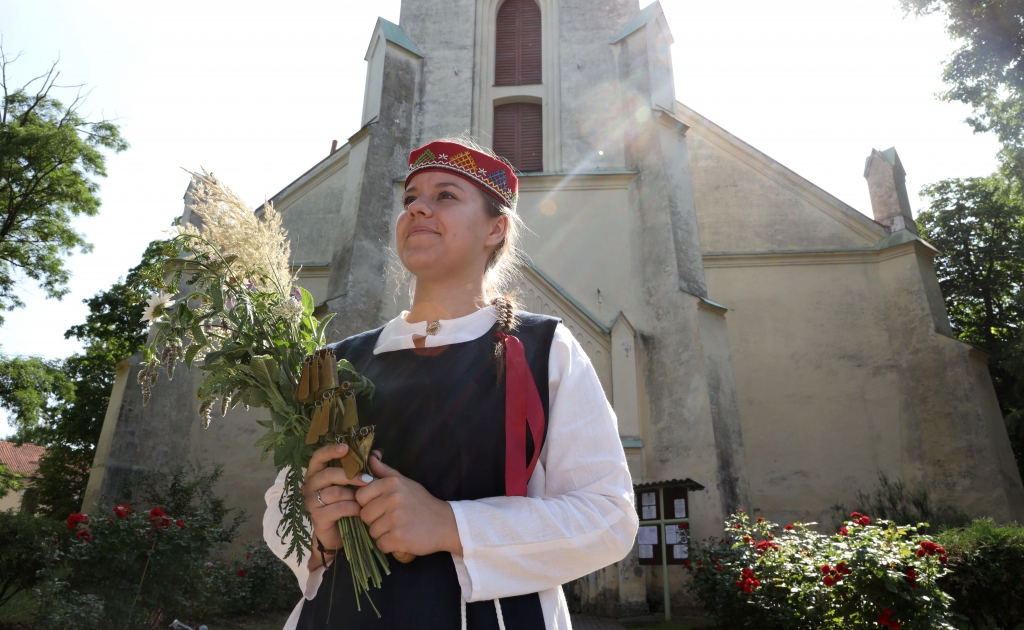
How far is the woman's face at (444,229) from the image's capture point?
1962 mm

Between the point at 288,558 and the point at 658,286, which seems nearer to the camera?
the point at 288,558

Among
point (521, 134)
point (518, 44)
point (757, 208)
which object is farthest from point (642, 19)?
point (757, 208)

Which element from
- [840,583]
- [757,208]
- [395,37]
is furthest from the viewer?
[757,208]

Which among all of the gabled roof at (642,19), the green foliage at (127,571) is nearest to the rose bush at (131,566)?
the green foliage at (127,571)

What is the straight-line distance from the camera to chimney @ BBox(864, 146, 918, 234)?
49.9ft

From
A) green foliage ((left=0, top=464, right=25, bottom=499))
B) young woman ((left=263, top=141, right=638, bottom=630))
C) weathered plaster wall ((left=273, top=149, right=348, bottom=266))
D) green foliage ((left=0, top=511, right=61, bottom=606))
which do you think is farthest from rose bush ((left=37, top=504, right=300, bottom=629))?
green foliage ((left=0, top=464, right=25, bottom=499))

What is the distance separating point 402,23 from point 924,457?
579 inches

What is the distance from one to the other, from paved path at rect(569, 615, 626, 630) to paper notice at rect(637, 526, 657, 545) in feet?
4.16

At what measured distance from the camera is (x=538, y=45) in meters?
16.6

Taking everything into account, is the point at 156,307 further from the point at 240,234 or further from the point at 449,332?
the point at 449,332

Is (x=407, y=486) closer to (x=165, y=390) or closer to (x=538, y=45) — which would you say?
(x=165, y=390)

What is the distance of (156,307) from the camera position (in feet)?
6.21

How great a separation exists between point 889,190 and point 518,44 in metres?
9.37

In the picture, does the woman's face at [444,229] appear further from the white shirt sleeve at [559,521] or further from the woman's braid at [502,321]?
the white shirt sleeve at [559,521]
